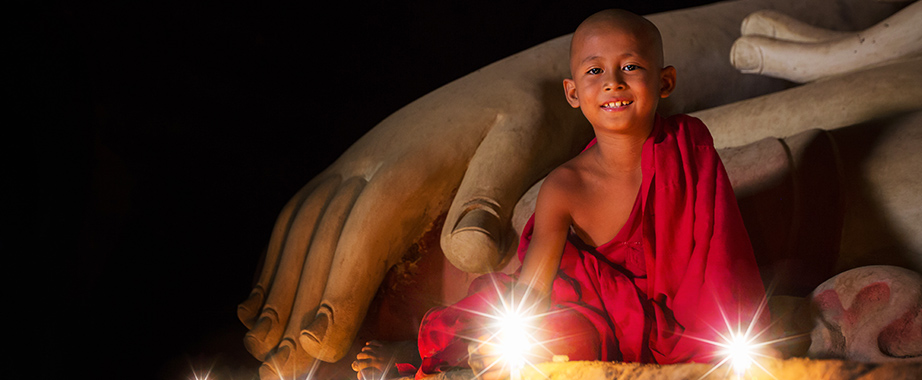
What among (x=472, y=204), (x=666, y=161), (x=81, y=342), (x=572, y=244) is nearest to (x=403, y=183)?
(x=472, y=204)

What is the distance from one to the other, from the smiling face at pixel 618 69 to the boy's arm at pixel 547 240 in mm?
207

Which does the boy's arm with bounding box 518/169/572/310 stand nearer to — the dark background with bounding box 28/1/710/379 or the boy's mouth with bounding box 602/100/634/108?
the boy's mouth with bounding box 602/100/634/108

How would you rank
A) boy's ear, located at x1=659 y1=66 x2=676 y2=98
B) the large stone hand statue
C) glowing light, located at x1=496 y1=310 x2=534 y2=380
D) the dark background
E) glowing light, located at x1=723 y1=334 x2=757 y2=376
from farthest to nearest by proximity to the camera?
the dark background
the large stone hand statue
boy's ear, located at x1=659 y1=66 x2=676 y2=98
glowing light, located at x1=496 y1=310 x2=534 y2=380
glowing light, located at x1=723 y1=334 x2=757 y2=376

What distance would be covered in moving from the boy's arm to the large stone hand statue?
50cm

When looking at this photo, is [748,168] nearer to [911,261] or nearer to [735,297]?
[911,261]

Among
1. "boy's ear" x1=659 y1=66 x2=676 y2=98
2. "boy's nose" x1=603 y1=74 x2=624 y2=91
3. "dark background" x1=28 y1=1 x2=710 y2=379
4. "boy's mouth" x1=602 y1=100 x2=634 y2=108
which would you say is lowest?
"boy's mouth" x1=602 y1=100 x2=634 y2=108

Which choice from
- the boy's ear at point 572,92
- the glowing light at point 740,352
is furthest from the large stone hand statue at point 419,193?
the glowing light at point 740,352

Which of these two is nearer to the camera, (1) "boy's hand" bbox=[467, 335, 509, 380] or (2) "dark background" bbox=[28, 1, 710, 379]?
(1) "boy's hand" bbox=[467, 335, 509, 380]

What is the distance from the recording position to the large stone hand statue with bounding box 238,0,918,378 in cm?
211

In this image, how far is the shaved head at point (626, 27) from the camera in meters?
1.38

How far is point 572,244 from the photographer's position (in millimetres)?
1564

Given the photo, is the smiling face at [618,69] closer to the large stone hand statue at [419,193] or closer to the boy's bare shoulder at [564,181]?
the boy's bare shoulder at [564,181]

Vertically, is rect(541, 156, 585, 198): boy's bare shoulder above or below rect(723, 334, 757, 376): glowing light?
above

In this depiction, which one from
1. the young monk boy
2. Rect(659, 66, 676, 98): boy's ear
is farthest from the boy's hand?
Rect(659, 66, 676, 98): boy's ear
